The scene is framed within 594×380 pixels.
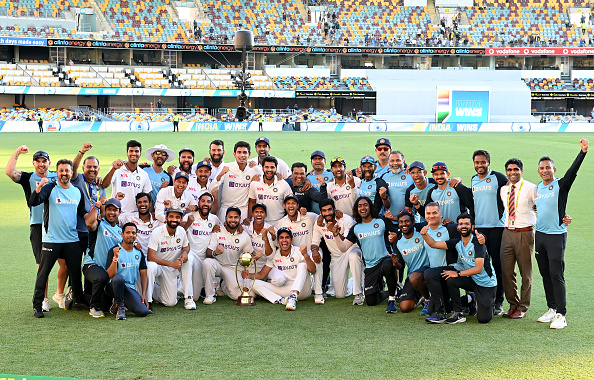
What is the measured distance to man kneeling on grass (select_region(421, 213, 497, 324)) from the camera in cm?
802

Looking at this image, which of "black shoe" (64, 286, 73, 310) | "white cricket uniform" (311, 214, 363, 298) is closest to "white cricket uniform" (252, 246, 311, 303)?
"white cricket uniform" (311, 214, 363, 298)

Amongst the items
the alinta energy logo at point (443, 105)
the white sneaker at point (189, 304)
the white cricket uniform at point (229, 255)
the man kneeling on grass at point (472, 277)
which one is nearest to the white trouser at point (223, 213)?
the white cricket uniform at point (229, 255)

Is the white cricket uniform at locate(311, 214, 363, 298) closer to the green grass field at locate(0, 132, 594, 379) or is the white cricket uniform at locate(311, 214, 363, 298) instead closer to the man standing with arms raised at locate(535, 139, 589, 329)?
the green grass field at locate(0, 132, 594, 379)

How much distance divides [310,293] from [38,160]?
3.77 meters

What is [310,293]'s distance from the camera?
368 inches

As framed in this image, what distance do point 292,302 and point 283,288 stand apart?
20.9 inches

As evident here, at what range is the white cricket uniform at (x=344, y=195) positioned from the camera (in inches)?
385

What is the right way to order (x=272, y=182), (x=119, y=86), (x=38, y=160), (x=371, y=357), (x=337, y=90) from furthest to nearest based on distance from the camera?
(x=337, y=90) < (x=119, y=86) < (x=272, y=182) < (x=38, y=160) < (x=371, y=357)

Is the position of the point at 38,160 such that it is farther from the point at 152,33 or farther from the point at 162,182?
the point at 152,33

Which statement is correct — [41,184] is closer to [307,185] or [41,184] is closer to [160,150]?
[160,150]

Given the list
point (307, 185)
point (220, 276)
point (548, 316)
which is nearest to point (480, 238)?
point (548, 316)

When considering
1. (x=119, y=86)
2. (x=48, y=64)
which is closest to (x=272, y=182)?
(x=119, y=86)

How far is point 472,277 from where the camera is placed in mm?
8109

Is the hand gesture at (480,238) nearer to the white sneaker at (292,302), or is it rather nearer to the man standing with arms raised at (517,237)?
the man standing with arms raised at (517,237)
